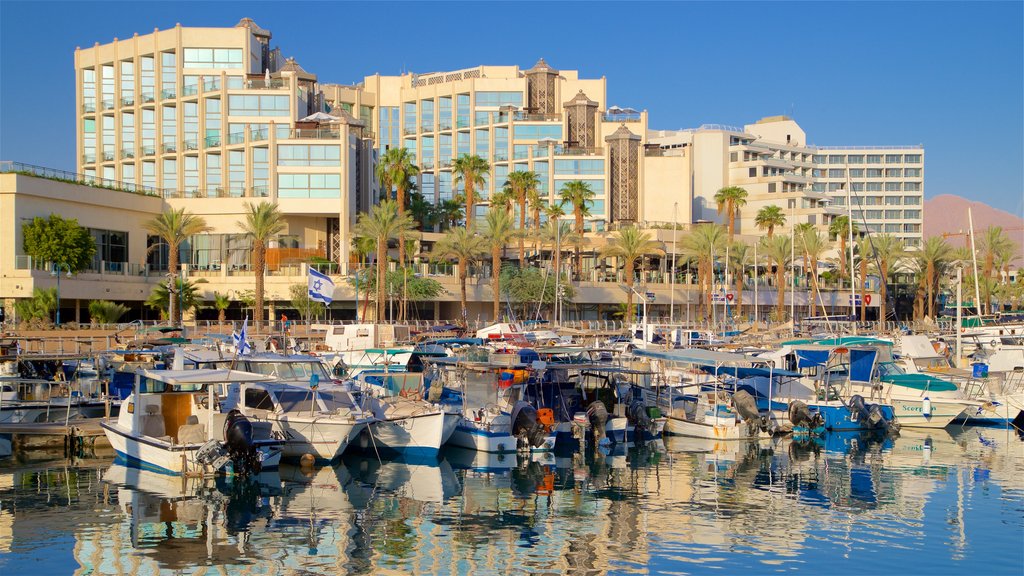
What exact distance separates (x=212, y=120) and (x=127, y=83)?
499 inches

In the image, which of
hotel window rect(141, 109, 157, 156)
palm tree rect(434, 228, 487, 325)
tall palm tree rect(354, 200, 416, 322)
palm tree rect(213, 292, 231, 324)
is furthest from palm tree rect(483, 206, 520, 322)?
hotel window rect(141, 109, 157, 156)

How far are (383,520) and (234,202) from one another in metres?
73.4

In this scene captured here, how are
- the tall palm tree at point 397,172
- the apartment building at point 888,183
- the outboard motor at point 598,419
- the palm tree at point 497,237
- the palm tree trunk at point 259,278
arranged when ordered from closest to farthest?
1. the outboard motor at point 598,419
2. the palm tree trunk at point 259,278
3. the palm tree at point 497,237
4. the tall palm tree at point 397,172
5. the apartment building at point 888,183

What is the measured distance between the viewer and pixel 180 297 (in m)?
84.2

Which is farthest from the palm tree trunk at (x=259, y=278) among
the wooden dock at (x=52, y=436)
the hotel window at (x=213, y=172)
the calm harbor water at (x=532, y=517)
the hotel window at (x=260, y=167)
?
the calm harbor water at (x=532, y=517)

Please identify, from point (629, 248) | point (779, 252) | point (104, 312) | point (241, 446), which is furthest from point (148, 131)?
point (241, 446)

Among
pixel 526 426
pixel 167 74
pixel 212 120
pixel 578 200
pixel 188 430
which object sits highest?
pixel 167 74

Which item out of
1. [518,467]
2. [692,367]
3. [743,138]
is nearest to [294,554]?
[518,467]

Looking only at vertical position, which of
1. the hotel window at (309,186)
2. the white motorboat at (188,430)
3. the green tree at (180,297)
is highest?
the hotel window at (309,186)

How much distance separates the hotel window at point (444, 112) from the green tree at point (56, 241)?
59.3 m

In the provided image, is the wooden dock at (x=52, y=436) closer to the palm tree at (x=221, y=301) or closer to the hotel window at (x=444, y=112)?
the palm tree at (x=221, y=301)

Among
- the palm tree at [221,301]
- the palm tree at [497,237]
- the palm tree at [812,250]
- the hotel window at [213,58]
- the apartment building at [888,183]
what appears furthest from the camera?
the apartment building at [888,183]

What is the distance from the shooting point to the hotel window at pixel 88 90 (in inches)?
4434

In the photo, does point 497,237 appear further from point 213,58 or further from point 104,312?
point 213,58
